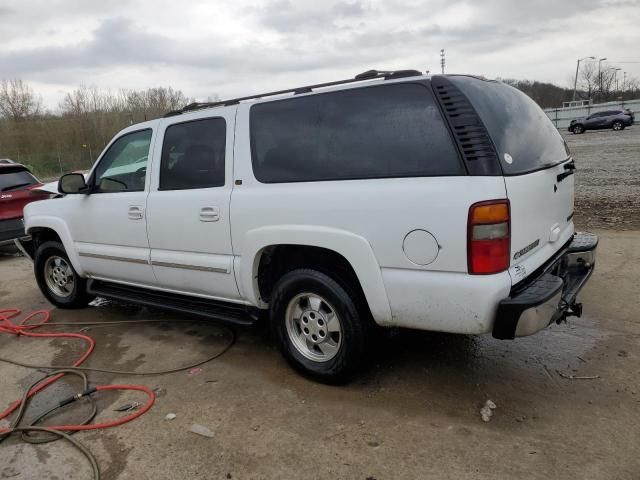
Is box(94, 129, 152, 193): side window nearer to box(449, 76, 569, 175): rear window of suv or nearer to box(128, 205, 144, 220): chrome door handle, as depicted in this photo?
box(128, 205, 144, 220): chrome door handle

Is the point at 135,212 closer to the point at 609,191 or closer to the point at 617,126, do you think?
the point at 609,191

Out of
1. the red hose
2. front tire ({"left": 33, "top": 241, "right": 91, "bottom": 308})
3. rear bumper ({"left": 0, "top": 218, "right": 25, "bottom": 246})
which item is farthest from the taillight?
rear bumper ({"left": 0, "top": 218, "right": 25, "bottom": 246})

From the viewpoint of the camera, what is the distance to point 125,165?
459 centimetres

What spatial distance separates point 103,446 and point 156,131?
2.52 metres

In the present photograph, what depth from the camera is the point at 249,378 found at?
3.68 metres

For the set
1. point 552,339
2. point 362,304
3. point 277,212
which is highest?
point 277,212

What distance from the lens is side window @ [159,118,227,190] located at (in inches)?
150

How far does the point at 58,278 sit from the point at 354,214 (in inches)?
159

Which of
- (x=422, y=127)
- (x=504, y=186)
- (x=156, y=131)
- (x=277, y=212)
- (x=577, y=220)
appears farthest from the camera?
(x=577, y=220)

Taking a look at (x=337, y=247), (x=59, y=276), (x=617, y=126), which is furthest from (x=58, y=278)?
(x=617, y=126)

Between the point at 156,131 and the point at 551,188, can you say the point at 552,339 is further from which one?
the point at 156,131

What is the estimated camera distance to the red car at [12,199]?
8.39m

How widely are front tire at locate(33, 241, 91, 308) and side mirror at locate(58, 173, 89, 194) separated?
32.2 inches

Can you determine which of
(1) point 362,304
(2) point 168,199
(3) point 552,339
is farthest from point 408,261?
(2) point 168,199
